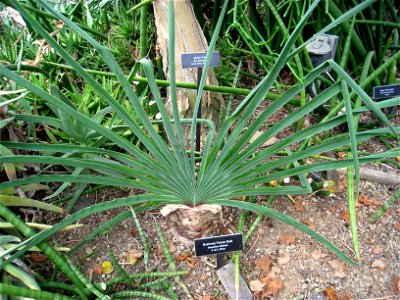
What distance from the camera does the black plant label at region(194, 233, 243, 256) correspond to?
3.30 feet

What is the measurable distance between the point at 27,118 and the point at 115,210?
0.44 metres

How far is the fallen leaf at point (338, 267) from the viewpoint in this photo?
1.13m

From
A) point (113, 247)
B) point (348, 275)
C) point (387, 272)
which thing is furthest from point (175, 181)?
point (387, 272)

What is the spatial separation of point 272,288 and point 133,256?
1.37 ft

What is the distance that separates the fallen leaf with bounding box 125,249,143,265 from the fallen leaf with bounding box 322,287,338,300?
0.54m

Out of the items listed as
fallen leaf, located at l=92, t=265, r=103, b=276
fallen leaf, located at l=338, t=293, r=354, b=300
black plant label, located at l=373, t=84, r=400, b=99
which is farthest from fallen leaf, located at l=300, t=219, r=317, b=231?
fallen leaf, located at l=92, t=265, r=103, b=276

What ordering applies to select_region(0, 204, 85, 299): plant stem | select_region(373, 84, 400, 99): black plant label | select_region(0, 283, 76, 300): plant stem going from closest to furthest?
select_region(0, 283, 76, 300): plant stem, select_region(0, 204, 85, 299): plant stem, select_region(373, 84, 400, 99): black plant label

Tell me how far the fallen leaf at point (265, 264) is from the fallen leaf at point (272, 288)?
0.11 feet

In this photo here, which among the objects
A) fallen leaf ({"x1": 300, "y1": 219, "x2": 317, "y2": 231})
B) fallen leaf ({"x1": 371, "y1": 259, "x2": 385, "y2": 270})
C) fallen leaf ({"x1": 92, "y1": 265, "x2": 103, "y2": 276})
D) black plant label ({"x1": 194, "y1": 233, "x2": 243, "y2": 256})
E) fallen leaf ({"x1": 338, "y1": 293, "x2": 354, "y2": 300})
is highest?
black plant label ({"x1": 194, "y1": 233, "x2": 243, "y2": 256})

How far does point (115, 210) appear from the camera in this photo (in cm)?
128

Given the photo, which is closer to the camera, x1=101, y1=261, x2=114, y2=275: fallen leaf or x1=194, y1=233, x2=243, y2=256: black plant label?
x1=194, y1=233, x2=243, y2=256: black plant label

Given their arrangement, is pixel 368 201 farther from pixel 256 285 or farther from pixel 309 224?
pixel 256 285

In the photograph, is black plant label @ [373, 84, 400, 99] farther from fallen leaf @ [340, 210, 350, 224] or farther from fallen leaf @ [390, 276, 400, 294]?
fallen leaf @ [390, 276, 400, 294]

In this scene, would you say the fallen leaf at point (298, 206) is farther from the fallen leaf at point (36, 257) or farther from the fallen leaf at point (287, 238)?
the fallen leaf at point (36, 257)
